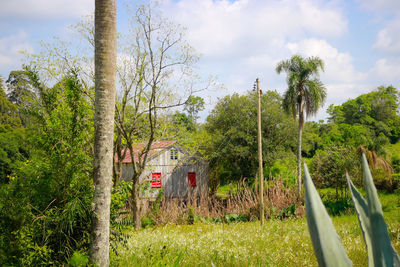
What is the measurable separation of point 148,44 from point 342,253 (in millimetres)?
11791

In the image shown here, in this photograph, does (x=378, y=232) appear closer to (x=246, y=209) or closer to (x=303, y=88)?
(x=246, y=209)

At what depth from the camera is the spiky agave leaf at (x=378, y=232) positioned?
1155mm

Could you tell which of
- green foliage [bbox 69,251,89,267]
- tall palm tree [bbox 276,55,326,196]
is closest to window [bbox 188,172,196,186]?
tall palm tree [bbox 276,55,326,196]

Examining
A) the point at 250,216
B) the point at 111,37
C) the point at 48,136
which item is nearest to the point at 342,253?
the point at 111,37

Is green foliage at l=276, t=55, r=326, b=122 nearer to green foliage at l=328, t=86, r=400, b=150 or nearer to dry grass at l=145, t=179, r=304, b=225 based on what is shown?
dry grass at l=145, t=179, r=304, b=225

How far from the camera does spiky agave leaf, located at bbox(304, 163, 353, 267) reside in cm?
120

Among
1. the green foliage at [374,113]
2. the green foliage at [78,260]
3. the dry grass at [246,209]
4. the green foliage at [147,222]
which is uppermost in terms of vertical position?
the green foliage at [374,113]

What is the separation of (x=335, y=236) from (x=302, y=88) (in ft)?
75.3

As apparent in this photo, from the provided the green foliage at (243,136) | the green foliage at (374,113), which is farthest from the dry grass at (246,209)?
the green foliage at (374,113)

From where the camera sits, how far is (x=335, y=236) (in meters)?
1.28

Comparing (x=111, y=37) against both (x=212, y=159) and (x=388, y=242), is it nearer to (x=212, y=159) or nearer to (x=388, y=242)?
(x=388, y=242)

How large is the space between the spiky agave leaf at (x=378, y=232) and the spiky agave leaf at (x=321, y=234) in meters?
0.13

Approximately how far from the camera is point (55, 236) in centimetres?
413

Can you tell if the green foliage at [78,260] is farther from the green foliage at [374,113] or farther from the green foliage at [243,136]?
the green foliage at [374,113]
